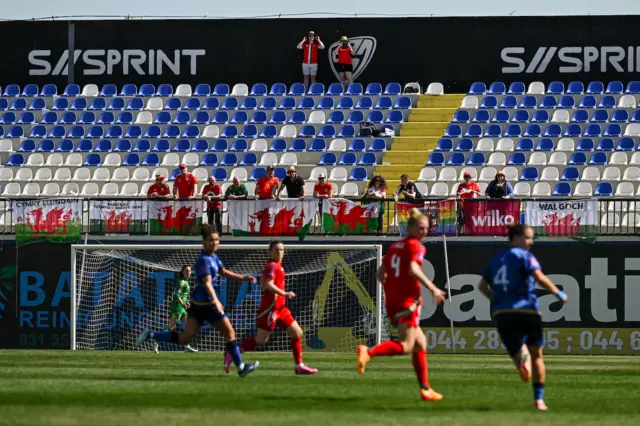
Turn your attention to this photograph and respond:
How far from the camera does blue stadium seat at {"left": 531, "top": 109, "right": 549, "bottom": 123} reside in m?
35.8

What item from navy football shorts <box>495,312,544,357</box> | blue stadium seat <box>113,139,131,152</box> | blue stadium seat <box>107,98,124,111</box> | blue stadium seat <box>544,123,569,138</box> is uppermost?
blue stadium seat <box>107,98,124,111</box>

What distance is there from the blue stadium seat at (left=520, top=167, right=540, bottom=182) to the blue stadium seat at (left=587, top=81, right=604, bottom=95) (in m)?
4.29

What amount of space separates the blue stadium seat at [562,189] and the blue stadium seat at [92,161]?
40.7ft

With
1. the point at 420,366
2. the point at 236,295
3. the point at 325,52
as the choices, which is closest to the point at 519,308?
the point at 420,366

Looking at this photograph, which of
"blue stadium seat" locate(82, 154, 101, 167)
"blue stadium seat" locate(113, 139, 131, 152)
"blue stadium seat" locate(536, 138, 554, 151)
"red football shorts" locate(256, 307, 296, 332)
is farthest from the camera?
"blue stadium seat" locate(113, 139, 131, 152)

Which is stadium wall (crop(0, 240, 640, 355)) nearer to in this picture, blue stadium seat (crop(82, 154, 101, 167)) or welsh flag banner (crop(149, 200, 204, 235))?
welsh flag banner (crop(149, 200, 204, 235))

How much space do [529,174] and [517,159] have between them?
752mm

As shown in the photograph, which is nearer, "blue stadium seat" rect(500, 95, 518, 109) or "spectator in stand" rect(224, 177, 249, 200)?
"spectator in stand" rect(224, 177, 249, 200)

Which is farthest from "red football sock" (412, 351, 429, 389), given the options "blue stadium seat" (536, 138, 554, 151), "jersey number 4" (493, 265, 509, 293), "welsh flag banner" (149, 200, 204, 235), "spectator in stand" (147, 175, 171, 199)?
"blue stadium seat" (536, 138, 554, 151)

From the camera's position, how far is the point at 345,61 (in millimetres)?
38656

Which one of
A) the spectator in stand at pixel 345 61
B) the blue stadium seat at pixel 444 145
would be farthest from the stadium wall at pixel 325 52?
the blue stadium seat at pixel 444 145

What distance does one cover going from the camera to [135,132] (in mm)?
37438

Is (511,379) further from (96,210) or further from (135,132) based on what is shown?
(135,132)

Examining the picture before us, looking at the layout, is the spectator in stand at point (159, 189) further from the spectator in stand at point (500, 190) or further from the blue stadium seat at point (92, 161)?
the spectator in stand at point (500, 190)
